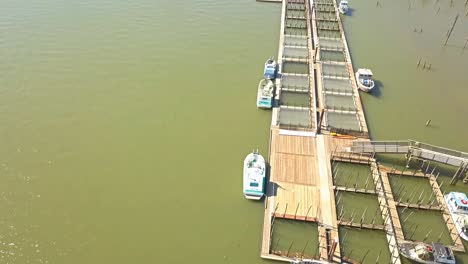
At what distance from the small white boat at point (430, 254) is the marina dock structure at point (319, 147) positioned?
44.5 inches

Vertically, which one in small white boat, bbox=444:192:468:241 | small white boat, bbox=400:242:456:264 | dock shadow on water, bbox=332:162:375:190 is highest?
dock shadow on water, bbox=332:162:375:190

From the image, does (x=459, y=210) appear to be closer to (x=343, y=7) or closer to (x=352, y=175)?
(x=352, y=175)

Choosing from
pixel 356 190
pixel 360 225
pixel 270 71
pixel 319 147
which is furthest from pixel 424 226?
pixel 270 71

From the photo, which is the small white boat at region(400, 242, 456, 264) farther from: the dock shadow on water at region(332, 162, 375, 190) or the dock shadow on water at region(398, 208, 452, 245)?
the dock shadow on water at region(332, 162, 375, 190)

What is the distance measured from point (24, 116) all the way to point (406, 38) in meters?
66.3

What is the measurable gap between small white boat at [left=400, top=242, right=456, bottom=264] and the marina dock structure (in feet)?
3.70

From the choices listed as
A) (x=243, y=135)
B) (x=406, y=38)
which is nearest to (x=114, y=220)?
(x=243, y=135)

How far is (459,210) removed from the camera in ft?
120

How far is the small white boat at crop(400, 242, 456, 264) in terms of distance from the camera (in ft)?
106

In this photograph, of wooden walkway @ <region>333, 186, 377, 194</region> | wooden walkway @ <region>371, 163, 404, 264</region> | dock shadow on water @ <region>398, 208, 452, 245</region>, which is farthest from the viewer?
wooden walkway @ <region>333, 186, 377, 194</region>

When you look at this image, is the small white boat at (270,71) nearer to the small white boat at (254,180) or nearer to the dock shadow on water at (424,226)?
the small white boat at (254,180)

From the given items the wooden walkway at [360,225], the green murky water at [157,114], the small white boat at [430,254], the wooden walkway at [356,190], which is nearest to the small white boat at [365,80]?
the green murky water at [157,114]

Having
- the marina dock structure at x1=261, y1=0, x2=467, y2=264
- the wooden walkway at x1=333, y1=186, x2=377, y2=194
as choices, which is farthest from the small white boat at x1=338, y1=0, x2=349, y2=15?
the wooden walkway at x1=333, y1=186, x2=377, y2=194

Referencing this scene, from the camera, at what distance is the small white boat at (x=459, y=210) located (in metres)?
35.1
